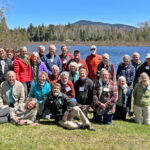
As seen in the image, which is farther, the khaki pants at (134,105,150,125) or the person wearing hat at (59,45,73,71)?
the person wearing hat at (59,45,73,71)

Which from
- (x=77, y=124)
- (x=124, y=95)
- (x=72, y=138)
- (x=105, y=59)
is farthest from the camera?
(x=105, y=59)


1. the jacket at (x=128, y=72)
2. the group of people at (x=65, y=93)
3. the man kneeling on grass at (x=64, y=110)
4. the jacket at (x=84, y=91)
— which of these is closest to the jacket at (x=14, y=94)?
the group of people at (x=65, y=93)

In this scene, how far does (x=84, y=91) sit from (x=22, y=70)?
2.05 meters

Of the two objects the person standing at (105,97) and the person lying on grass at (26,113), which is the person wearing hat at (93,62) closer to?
the person standing at (105,97)

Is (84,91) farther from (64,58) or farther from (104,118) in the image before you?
(64,58)

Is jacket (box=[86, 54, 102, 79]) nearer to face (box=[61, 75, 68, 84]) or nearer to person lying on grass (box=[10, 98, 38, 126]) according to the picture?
face (box=[61, 75, 68, 84])

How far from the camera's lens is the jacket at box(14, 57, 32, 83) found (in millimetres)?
6562

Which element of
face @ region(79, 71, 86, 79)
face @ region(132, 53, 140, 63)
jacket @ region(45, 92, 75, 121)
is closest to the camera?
jacket @ region(45, 92, 75, 121)

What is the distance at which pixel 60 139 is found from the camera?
15.7ft

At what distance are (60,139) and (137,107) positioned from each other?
9.31ft

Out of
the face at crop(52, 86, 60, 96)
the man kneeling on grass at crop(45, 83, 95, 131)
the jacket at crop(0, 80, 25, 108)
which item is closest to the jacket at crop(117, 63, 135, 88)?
the man kneeling on grass at crop(45, 83, 95, 131)

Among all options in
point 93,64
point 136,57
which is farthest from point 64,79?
point 136,57

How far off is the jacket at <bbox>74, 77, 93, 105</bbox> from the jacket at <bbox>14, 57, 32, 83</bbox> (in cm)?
163

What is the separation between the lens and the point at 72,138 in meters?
4.87
